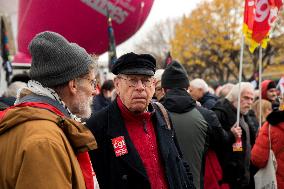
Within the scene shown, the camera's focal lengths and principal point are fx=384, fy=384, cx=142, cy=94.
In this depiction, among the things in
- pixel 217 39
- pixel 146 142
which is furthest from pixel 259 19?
pixel 217 39

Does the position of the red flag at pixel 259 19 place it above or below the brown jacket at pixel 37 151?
above

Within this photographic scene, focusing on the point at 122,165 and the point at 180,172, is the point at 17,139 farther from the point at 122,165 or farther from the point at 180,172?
the point at 180,172

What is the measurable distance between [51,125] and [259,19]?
3923 millimetres

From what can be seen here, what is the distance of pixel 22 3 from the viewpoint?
5.94m

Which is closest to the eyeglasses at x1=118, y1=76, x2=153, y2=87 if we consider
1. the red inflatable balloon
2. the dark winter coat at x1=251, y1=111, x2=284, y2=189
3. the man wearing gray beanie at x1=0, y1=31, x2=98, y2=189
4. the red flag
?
the man wearing gray beanie at x1=0, y1=31, x2=98, y2=189

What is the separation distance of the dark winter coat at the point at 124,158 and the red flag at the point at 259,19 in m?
2.68

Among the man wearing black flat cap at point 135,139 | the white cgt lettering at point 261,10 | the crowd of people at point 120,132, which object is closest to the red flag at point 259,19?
the white cgt lettering at point 261,10

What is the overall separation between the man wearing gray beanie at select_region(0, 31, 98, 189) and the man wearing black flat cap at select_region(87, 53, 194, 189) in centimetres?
55

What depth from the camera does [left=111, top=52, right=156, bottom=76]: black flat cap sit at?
2.76m

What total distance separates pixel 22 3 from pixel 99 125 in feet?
12.8

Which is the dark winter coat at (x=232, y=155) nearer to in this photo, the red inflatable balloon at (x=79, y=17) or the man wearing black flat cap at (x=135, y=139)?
the man wearing black flat cap at (x=135, y=139)

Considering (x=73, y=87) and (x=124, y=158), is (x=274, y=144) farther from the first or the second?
(x=73, y=87)

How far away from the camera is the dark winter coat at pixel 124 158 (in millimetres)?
2568

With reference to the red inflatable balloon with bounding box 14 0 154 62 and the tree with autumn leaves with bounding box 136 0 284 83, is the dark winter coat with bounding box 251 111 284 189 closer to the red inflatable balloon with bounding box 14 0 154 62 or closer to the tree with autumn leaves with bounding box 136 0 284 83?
the red inflatable balloon with bounding box 14 0 154 62
